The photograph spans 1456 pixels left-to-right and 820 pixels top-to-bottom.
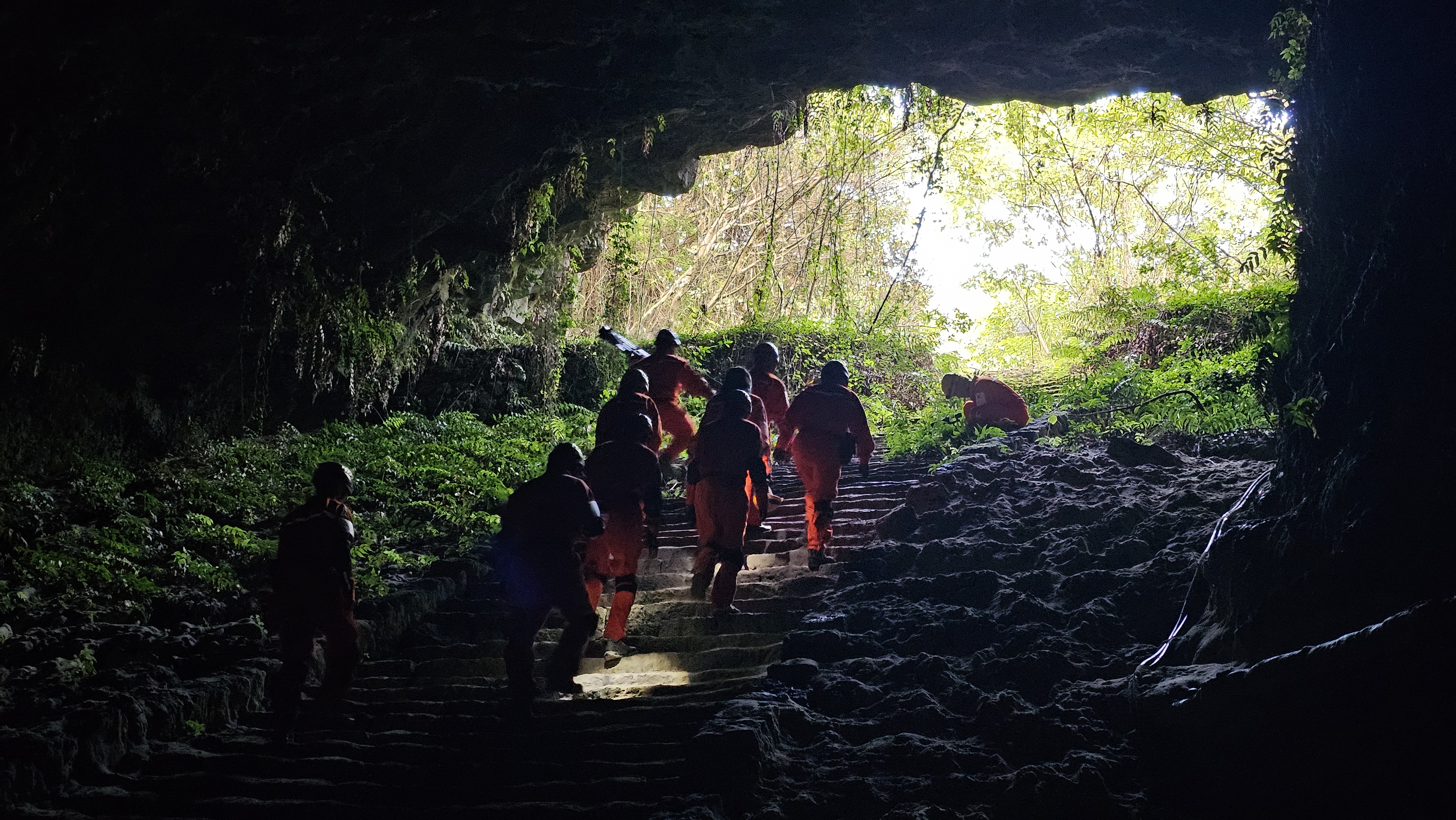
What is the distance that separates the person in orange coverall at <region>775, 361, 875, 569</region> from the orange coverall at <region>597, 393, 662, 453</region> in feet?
4.40

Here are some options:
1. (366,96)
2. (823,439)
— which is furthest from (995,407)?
(366,96)

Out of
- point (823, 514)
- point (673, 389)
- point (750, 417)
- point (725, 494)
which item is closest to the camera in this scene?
point (725, 494)

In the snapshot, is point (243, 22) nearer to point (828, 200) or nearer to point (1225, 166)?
point (828, 200)

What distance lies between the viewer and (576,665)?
619 centimetres

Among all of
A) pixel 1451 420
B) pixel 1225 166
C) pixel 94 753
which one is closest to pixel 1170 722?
pixel 1451 420

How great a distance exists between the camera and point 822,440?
8.78 m

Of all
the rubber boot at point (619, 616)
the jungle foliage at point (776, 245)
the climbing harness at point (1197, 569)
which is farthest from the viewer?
the jungle foliage at point (776, 245)

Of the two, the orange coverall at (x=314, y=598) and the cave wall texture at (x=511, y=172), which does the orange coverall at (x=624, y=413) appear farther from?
the cave wall texture at (x=511, y=172)

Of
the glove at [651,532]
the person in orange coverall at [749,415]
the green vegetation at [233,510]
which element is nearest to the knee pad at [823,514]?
the person in orange coverall at [749,415]

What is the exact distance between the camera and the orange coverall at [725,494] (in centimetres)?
739

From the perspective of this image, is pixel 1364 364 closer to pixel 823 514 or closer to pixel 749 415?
pixel 823 514

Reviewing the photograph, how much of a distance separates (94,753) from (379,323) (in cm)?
744

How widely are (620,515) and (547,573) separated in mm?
1245

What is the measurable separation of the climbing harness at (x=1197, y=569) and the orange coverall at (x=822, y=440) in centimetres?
351
